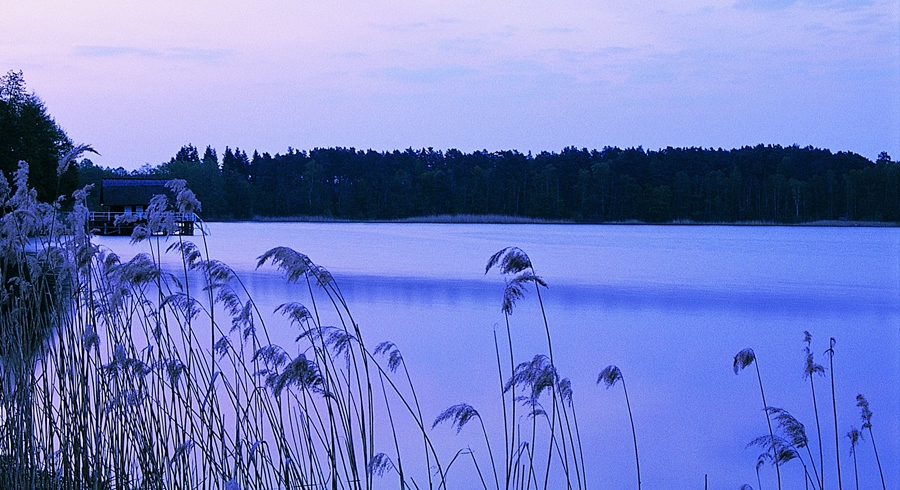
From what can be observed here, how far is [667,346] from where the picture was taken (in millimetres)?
11195

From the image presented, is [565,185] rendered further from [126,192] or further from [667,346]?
[667,346]

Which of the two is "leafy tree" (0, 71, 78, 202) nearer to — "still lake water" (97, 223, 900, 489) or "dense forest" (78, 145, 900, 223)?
"still lake water" (97, 223, 900, 489)

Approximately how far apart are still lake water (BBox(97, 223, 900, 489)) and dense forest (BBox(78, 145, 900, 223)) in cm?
5763

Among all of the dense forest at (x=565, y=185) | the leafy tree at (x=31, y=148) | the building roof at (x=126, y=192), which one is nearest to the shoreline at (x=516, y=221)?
the dense forest at (x=565, y=185)

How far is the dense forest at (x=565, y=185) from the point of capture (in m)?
78.8

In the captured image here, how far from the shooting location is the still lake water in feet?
22.2

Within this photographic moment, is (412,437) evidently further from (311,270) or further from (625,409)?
(311,270)

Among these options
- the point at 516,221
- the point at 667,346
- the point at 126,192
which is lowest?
the point at 667,346

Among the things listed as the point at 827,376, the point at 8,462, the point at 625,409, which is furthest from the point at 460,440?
the point at 827,376

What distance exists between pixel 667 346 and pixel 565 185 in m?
78.6

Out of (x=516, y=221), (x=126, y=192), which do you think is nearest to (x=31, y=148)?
(x=126, y=192)

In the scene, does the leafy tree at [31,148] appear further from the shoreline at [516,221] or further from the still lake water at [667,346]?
the shoreline at [516,221]

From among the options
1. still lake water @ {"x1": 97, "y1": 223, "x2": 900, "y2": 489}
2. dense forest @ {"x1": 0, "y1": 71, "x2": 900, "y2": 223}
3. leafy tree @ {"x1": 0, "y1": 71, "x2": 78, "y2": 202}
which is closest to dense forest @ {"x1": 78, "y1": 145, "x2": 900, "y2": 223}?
dense forest @ {"x1": 0, "y1": 71, "x2": 900, "y2": 223}

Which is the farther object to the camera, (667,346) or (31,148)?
(31,148)
